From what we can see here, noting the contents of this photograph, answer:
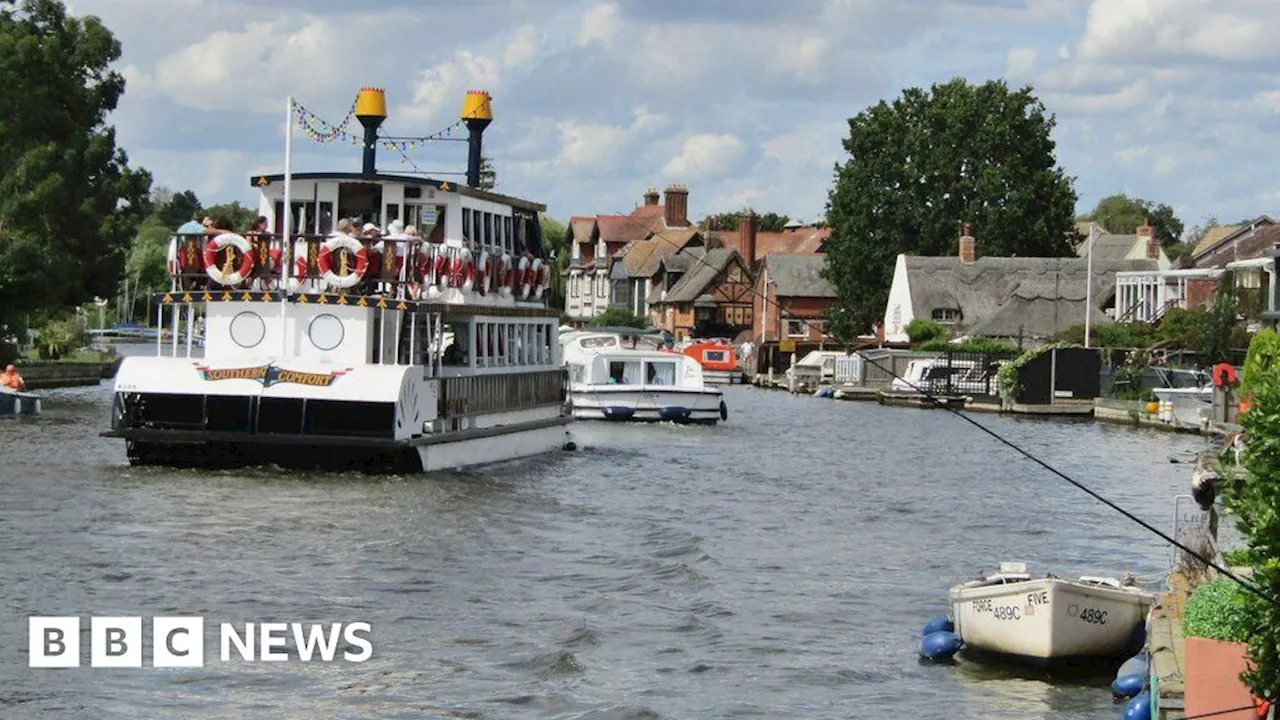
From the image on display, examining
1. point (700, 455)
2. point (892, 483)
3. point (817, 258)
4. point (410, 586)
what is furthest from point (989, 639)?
point (817, 258)

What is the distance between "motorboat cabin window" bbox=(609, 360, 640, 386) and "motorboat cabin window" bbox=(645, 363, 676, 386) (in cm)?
43

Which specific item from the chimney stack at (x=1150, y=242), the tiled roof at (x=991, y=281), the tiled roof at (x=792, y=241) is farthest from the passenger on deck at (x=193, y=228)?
the tiled roof at (x=792, y=241)

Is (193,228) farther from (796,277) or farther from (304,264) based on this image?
(796,277)

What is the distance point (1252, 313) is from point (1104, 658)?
176 feet

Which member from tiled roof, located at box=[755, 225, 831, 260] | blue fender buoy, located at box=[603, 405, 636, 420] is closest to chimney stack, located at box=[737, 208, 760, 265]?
tiled roof, located at box=[755, 225, 831, 260]

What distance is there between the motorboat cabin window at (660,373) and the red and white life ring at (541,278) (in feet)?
55.4

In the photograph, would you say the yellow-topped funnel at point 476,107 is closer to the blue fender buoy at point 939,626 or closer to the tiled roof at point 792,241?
the blue fender buoy at point 939,626

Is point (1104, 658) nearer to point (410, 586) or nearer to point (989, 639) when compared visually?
point (989, 639)

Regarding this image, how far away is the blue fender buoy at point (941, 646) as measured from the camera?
20.5 meters

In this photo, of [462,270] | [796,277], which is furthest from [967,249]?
[462,270]

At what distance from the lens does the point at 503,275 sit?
4103 centimetres

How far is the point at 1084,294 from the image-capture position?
94500 millimetres

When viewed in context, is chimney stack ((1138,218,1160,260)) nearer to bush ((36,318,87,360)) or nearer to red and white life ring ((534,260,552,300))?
bush ((36,318,87,360))

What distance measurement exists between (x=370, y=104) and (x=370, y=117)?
31 cm
